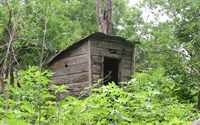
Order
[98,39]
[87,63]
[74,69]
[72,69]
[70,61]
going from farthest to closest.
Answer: [70,61]
[72,69]
[74,69]
[98,39]
[87,63]

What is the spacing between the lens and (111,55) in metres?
13.4

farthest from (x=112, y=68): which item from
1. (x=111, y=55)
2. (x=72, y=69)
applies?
(x=72, y=69)

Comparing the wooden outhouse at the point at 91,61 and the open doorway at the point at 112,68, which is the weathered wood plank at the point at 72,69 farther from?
the open doorway at the point at 112,68

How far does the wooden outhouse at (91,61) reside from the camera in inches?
505

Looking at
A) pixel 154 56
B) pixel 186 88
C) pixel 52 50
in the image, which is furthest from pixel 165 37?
pixel 52 50

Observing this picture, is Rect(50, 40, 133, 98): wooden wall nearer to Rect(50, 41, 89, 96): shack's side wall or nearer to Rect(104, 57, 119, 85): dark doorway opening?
Rect(50, 41, 89, 96): shack's side wall

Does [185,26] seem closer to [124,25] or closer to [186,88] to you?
[186,88]

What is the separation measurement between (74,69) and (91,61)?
0.97 metres

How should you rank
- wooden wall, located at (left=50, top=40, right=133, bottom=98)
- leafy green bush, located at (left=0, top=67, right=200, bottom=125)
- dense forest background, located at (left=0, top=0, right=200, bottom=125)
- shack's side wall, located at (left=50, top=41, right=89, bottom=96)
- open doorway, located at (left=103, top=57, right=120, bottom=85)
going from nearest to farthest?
leafy green bush, located at (left=0, top=67, right=200, bottom=125), dense forest background, located at (left=0, top=0, right=200, bottom=125), wooden wall, located at (left=50, top=40, right=133, bottom=98), shack's side wall, located at (left=50, top=41, right=89, bottom=96), open doorway, located at (left=103, top=57, right=120, bottom=85)

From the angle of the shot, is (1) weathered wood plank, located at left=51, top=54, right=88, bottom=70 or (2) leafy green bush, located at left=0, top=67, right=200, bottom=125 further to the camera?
(1) weathered wood plank, located at left=51, top=54, right=88, bottom=70

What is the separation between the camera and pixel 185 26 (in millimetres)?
13555

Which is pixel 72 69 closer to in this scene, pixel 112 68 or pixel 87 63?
pixel 87 63

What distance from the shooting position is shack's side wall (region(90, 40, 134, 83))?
1282 cm

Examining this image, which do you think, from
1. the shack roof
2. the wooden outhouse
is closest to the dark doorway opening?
the wooden outhouse
